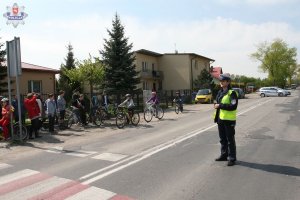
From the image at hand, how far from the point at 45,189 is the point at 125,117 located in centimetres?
1190

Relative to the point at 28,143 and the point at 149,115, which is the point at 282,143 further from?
the point at 149,115

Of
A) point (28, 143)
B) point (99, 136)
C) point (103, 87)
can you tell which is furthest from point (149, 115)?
point (103, 87)

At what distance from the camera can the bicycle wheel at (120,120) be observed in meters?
18.4

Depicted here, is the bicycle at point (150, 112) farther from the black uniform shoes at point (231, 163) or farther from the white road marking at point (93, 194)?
the white road marking at point (93, 194)

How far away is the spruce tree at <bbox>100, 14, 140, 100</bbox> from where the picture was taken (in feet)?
128

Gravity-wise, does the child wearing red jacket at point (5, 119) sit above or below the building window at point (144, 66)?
below

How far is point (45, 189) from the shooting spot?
705cm

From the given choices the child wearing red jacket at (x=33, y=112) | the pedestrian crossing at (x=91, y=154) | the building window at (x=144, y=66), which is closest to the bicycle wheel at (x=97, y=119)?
the child wearing red jacket at (x=33, y=112)

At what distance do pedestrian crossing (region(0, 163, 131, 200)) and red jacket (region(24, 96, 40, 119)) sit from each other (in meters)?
6.67

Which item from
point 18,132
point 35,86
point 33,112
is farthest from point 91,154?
point 35,86

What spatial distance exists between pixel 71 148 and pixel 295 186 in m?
7.11

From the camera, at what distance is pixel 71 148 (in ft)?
40.2

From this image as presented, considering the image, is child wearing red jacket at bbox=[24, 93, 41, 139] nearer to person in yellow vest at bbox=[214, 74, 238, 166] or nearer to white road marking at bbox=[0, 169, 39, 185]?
white road marking at bbox=[0, 169, 39, 185]

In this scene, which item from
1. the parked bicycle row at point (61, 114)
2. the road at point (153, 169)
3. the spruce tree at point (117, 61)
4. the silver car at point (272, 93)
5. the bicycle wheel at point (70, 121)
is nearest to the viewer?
the road at point (153, 169)
